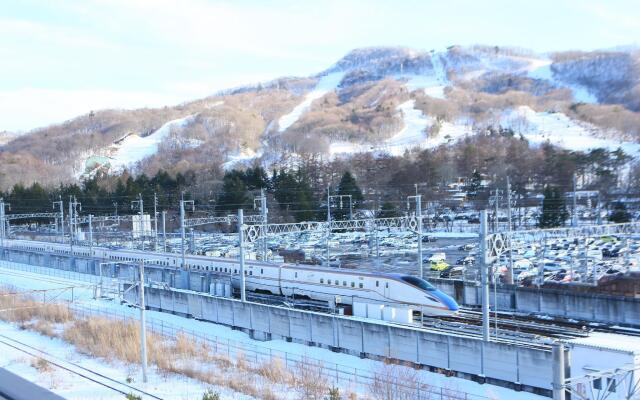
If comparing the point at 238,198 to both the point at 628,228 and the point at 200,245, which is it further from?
the point at 628,228

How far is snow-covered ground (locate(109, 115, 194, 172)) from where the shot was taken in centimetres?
13388

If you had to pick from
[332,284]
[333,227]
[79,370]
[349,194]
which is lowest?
[79,370]

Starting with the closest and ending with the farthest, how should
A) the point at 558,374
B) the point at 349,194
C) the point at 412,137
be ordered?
the point at 558,374 → the point at 349,194 → the point at 412,137

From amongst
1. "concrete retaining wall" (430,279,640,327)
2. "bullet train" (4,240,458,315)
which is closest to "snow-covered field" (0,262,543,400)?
"bullet train" (4,240,458,315)

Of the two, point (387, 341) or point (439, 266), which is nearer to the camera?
point (387, 341)

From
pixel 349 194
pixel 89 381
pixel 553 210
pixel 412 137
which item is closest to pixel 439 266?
pixel 553 210

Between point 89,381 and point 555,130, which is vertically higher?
point 555,130

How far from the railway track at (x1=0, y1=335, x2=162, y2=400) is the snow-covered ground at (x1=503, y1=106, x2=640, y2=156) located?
202ft

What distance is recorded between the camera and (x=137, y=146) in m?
154

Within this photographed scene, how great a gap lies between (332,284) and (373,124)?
11383 cm

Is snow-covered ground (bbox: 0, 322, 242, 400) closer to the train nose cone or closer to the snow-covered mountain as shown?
the train nose cone

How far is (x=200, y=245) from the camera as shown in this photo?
5272 centimetres

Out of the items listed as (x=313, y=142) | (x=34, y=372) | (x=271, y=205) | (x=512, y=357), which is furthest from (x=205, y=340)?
(x=313, y=142)

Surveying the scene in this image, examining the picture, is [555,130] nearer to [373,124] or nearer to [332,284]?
[373,124]
